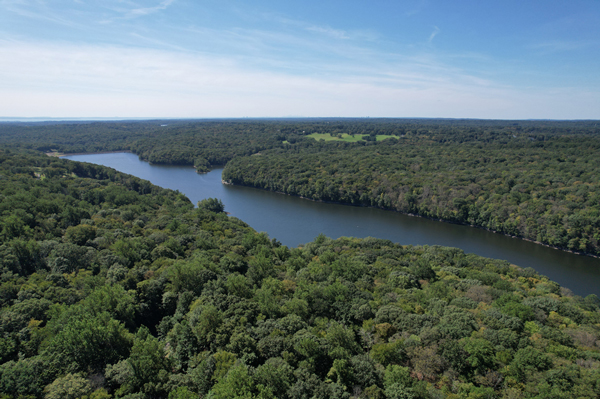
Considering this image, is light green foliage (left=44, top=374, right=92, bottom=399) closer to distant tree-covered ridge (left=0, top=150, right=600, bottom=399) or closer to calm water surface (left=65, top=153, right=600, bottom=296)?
distant tree-covered ridge (left=0, top=150, right=600, bottom=399)

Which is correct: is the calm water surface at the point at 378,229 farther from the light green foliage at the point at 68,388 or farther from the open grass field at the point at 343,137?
the open grass field at the point at 343,137

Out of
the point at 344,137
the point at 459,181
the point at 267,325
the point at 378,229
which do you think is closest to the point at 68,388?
the point at 267,325

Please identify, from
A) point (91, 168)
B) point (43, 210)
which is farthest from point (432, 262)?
point (91, 168)

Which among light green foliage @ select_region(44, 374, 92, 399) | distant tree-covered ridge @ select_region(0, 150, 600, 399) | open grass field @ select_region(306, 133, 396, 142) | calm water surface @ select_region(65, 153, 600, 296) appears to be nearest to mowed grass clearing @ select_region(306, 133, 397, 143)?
open grass field @ select_region(306, 133, 396, 142)

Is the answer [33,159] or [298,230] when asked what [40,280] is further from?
[33,159]

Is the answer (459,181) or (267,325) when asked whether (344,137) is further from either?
(267,325)
